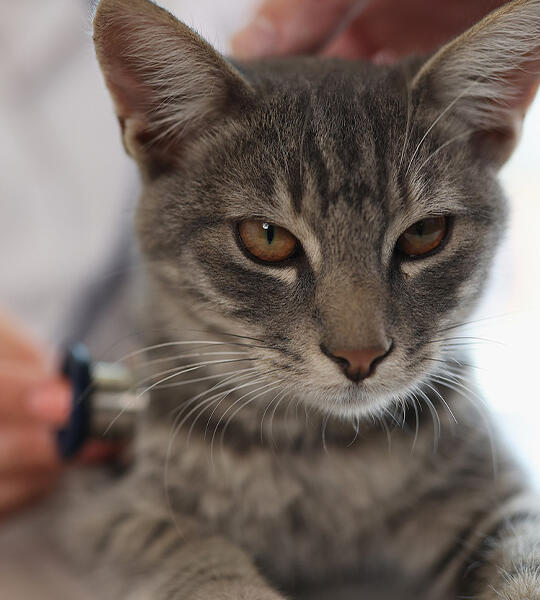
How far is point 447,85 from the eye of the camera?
980 millimetres

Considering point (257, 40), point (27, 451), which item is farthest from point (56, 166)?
point (27, 451)

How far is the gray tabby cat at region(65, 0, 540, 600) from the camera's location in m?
0.89

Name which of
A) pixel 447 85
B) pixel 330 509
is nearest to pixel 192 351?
pixel 330 509

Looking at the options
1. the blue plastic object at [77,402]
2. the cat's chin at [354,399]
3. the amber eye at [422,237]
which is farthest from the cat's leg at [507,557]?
the blue plastic object at [77,402]

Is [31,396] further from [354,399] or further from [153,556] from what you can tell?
[354,399]

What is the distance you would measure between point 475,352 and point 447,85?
435 millimetres

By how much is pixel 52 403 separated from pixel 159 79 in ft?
2.01

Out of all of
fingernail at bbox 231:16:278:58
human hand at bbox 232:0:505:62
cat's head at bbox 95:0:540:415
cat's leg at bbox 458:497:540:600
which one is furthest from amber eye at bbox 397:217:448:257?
fingernail at bbox 231:16:278:58

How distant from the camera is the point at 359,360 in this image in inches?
32.6

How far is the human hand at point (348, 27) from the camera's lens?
1.34 meters

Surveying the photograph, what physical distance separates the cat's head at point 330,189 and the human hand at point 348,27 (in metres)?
0.37

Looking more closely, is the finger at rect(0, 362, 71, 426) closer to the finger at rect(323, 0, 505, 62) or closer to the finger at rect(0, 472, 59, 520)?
the finger at rect(0, 472, 59, 520)

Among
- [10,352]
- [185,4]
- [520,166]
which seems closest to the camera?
[10,352]

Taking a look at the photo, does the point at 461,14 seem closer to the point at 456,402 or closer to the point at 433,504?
the point at 456,402
